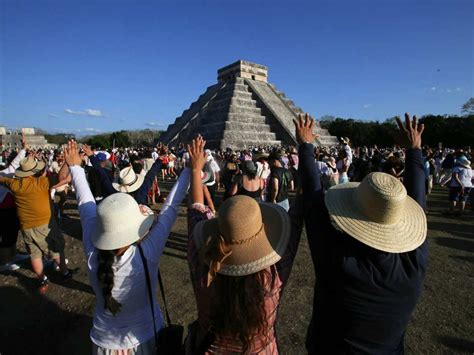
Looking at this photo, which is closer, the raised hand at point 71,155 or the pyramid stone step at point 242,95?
the raised hand at point 71,155

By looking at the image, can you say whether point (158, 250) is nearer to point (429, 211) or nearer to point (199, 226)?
point (199, 226)

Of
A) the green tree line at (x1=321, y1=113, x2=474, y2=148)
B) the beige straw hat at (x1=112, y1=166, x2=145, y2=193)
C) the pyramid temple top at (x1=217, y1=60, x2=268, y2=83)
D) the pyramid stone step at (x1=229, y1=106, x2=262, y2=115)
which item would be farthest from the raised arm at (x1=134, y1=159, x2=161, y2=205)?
the pyramid temple top at (x1=217, y1=60, x2=268, y2=83)

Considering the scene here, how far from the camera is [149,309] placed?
2.01 meters

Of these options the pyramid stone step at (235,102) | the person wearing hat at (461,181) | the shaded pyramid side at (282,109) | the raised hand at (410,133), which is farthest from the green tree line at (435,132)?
the raised hand at (410,133)

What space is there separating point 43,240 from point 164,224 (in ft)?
11.3

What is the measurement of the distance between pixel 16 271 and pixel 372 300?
6195 millimetres

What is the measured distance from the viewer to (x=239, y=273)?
1334 mm

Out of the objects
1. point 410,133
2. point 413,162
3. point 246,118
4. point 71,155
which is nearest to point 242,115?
point 246,118

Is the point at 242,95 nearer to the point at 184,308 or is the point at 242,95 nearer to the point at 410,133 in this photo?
the point at 184,308

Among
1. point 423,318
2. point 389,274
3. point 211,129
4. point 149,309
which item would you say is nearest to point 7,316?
point 149,309

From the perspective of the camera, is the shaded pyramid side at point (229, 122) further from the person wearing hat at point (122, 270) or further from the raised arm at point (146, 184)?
the person wearing hat at point (122, 270)

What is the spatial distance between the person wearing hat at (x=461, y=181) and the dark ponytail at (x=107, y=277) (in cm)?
996

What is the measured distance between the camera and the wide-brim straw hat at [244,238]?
129cm

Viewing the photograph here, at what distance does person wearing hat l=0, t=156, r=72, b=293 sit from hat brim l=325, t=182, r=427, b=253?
4231 mm
